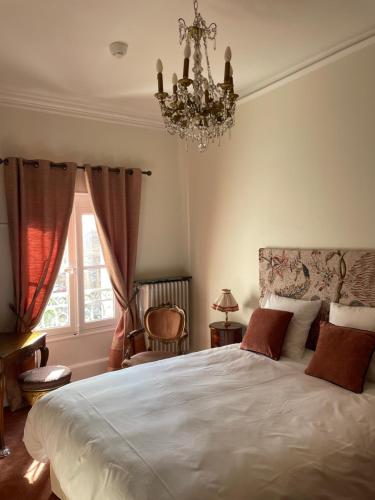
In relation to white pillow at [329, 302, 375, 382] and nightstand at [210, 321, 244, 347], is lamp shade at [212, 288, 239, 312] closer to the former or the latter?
nightstand at [210, 321, 244, 347]

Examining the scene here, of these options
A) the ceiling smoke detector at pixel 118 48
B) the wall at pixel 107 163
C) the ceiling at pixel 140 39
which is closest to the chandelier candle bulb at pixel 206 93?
the ceiling at pixel 140 39

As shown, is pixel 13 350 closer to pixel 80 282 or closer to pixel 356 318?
pixel 80 282

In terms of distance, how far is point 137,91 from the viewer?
11.2 ft

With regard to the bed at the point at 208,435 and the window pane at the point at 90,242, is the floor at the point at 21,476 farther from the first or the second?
the window pane at the point at 90,242

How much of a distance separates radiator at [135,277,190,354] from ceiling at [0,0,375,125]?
197 centimetres

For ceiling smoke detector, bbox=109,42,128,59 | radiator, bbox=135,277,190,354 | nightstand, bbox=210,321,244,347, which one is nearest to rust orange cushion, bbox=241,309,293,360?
nightstand, bbox=210,321,244,347

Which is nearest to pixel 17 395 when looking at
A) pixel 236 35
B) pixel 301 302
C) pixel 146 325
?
pixel 146 325

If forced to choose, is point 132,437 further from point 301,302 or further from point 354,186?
point 354,186

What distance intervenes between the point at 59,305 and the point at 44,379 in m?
0.98

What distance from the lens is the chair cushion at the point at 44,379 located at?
2910 mm

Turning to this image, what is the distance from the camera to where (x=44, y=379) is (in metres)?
2.94

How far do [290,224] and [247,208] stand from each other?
1.83 feet

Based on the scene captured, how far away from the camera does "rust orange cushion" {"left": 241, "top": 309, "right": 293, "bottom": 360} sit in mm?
2705

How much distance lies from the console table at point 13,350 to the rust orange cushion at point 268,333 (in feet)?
5.74
